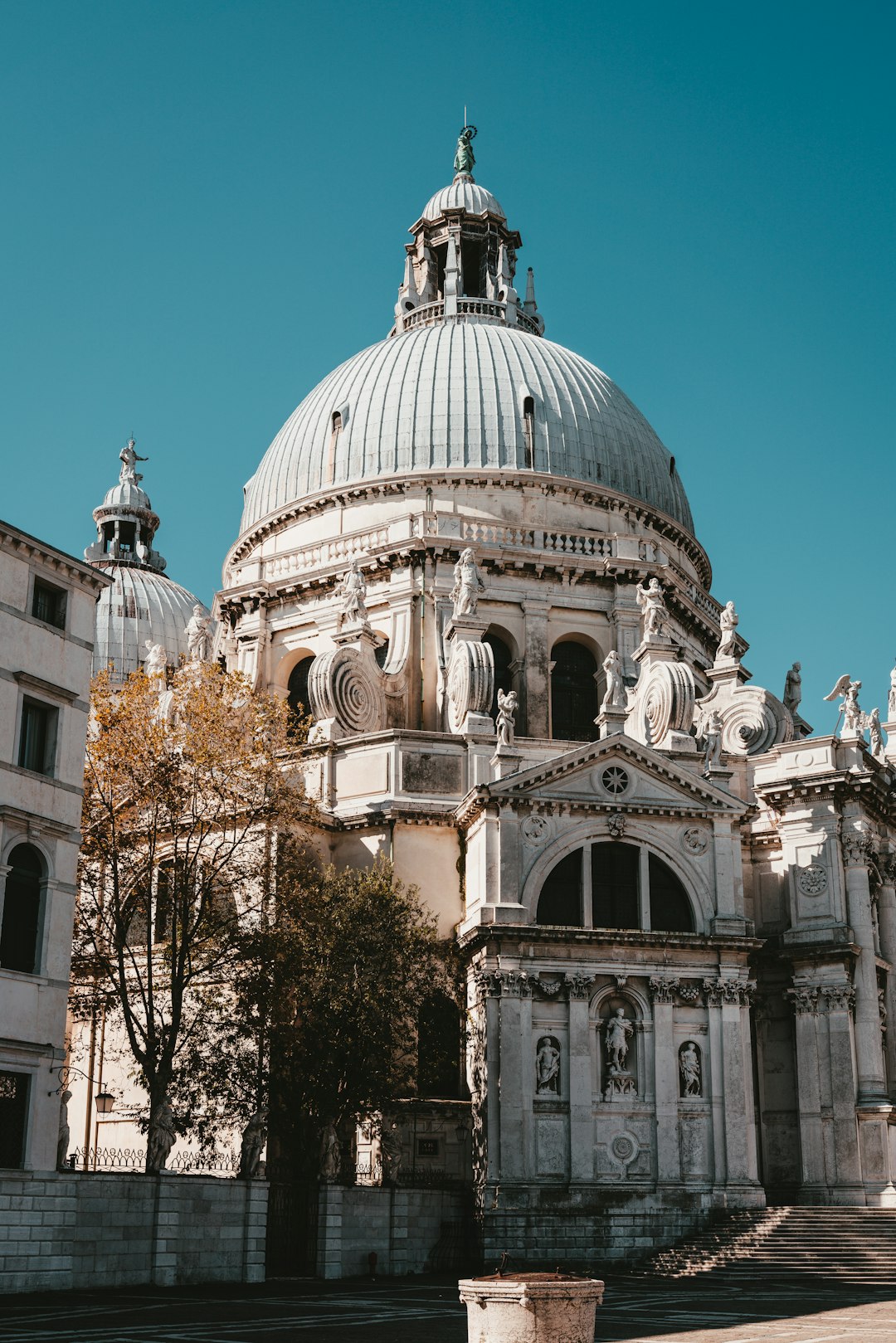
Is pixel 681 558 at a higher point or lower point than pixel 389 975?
higher

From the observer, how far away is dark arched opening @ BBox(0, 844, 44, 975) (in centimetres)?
3197

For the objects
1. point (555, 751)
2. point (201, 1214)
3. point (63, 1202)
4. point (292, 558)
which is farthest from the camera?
point (292, 558)

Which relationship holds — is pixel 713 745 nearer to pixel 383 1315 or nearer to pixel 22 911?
pixel 22 911

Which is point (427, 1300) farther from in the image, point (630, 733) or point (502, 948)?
point (630, 733)

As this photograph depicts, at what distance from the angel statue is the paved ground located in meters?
17.6

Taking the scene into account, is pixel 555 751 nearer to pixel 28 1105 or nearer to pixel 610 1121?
pixel 610 1121

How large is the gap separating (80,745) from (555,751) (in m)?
19.0

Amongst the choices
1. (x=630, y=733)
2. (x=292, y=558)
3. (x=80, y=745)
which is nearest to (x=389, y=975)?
(x=80, y=745)

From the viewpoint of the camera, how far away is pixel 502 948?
4231 centimetres

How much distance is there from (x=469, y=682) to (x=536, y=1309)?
33.8 meters

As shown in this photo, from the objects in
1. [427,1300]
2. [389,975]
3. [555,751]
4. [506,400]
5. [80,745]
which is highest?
[506,400]

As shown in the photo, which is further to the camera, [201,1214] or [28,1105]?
[201,1214]

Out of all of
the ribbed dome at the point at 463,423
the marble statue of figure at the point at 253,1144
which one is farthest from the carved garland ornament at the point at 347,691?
the marble statue of figure at the point at 253,1144

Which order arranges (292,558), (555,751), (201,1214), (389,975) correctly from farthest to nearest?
1. (292,558)
2. (555,751)
3. (389,975)
4. (201,1214)
